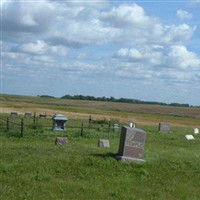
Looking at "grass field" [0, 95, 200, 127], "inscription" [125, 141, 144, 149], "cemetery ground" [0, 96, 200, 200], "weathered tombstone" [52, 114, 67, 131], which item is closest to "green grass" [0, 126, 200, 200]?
"cemetery ground" [0, 96, 200, 200]

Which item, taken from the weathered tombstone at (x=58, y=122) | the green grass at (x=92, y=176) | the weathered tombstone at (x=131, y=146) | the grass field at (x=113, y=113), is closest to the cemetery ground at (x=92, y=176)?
the green grass at (x=92, y=176)

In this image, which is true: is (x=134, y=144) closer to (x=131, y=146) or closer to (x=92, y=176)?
(x=131, y=146)

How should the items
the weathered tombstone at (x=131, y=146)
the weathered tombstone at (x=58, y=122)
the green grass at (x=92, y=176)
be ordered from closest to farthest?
the green grass at (x=92, y=176) < the weathered tombstone at (x=131, y=146) < the weathered tombstone at (x=58, y=122)

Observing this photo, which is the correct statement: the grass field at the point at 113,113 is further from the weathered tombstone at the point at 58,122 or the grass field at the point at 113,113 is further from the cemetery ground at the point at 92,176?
the cemetery ground at the point at 92,176

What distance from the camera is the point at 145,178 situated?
15148 mm

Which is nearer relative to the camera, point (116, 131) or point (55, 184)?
point (55, 184)

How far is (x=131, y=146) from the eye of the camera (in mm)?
18000

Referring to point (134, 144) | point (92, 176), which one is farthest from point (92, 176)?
point (134, 144)

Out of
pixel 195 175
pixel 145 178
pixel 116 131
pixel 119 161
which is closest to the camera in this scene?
pixel 145 178

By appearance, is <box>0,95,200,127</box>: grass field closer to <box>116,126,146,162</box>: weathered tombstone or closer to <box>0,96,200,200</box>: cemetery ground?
<box>0,96,200,200</box>: cemetery ground

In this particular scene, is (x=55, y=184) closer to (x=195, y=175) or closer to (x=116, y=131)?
(x=195, y=175)

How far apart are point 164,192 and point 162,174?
2.78 metres

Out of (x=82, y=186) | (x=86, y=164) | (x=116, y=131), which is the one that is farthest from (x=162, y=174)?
(x=116, y=131)

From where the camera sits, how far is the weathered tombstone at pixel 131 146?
59.0ft
